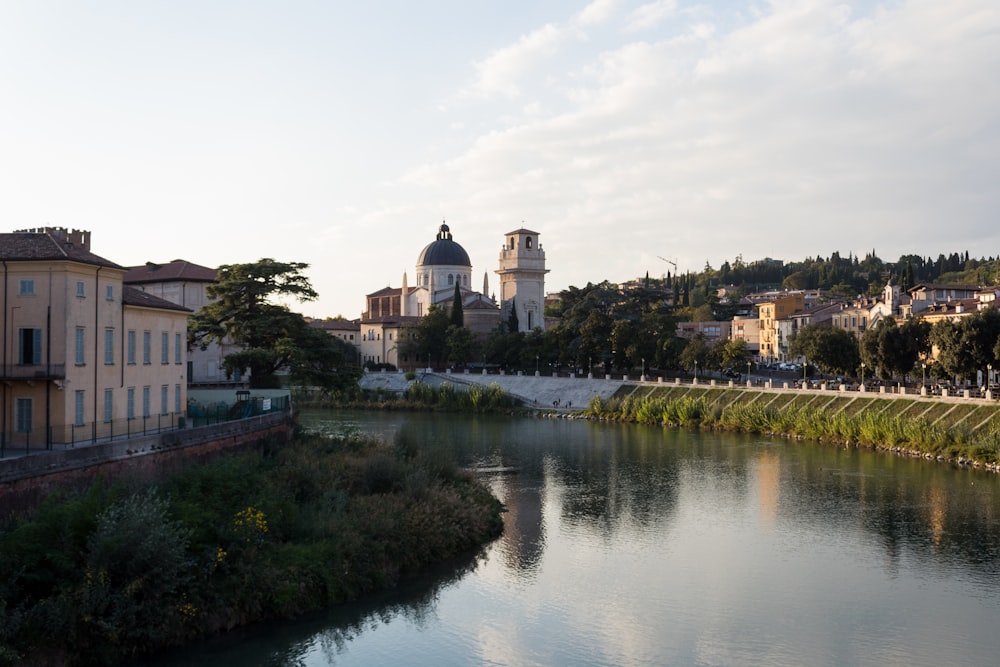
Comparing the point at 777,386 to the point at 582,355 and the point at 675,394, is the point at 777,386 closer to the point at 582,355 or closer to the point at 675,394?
the point at 675,394

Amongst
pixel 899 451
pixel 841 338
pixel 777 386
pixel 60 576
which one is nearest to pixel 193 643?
pixel 60 576

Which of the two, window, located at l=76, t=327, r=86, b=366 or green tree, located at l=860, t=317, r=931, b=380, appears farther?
green tree, located at l=860, t=317, r=931, b=380

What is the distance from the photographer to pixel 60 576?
58.7 feet

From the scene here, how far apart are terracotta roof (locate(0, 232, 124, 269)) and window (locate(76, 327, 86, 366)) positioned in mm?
1852

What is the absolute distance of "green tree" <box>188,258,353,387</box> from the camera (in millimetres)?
40875

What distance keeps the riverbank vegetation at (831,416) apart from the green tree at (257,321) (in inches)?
1043

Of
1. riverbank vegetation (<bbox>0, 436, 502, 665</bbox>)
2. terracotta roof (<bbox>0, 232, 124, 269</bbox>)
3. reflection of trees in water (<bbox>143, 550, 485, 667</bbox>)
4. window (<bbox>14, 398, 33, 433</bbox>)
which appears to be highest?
terracotta roof (<bbox>0, 232, 124, 269</bbox>)

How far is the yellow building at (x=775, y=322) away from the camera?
10538 cm

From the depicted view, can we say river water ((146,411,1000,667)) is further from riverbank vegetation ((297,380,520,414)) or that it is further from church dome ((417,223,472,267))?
church dome ((417,223,472,267))

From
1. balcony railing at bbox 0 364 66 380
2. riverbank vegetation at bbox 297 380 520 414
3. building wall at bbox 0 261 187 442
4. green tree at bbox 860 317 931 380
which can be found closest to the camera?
balcony railing at bbox 0 364 66 380

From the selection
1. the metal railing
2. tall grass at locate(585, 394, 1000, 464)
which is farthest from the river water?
the metal railing

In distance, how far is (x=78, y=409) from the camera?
2623 cm

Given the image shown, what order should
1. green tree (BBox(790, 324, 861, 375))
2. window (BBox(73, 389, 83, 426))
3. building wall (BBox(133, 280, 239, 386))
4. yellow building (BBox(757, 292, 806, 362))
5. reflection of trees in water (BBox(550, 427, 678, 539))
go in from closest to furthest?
1. window (BBox(73, 389, 83, 426))
2. reflection of trees in water (BBox(550, 427, 678, 539))
3. building wall (BBox(133, 280, 239, 386))
4. green tree (BBox(790, 324, 861, 375))
5. yellow building (BBox(757, 292, 806, 362))

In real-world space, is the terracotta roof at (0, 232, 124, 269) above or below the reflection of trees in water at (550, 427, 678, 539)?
above
